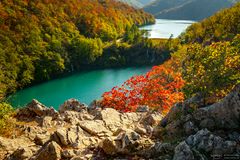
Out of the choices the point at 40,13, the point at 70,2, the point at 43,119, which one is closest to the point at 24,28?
the point at 40,13

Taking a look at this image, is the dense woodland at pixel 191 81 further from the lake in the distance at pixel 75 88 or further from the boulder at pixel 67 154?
the lake in the distance at pixel 75 88

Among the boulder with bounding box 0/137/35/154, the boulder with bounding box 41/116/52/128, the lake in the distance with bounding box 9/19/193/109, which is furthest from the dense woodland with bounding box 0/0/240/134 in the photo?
the lake in the distance with bounding box 9/19/193/109

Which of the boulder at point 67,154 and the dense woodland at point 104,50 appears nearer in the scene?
the boulder at point 67,154

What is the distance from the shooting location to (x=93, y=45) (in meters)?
132

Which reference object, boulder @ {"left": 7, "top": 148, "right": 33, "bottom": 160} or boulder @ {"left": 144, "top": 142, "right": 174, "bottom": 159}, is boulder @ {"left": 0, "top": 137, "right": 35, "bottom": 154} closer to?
boulder @ {"left": 7, "top": 148, "right": 33, "bottom": 160}

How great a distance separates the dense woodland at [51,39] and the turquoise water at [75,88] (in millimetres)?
4508

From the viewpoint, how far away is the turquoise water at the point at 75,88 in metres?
82.8

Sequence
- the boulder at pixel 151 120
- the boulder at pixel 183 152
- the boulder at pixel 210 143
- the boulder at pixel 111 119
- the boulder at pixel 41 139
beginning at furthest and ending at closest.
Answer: the boulder at pixel 111 119 → the boulder at pixel 151 120 → the boulder at pixel 41 139 → the boulder at pixel 210 143 → the boulder at pixel 183 152

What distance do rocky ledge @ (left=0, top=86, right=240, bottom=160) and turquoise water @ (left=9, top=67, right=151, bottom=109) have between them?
167 ft

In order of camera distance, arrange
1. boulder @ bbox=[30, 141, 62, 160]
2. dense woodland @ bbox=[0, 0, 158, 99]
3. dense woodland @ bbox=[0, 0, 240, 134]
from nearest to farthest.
→ boulder @ bbox=[30, 141, 62, 160], dense woodland @ bbox=[0, 0, 240, 134], dense woodland @ bbox=[0, 0, 158, 99]

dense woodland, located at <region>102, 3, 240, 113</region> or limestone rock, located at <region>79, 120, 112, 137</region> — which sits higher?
dense woodland, located at <region>102, 3, 240, 113</region>

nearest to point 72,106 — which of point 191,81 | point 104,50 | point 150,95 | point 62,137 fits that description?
point 150,95

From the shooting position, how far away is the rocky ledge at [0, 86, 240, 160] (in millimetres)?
16073

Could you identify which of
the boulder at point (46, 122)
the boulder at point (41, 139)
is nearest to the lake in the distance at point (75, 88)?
the boulder at point (46, 122)
